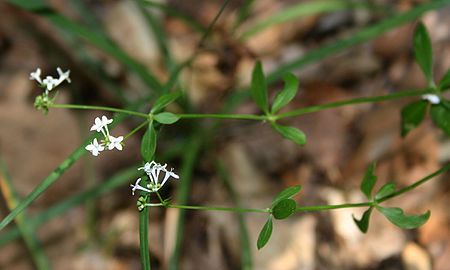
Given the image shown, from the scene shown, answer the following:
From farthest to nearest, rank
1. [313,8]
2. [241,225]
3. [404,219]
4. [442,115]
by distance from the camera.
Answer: [313,8] → [241,225] → [442,115] → [404,219]

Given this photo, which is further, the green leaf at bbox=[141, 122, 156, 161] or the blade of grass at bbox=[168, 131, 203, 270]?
the blade of grass at bbox=[168, 131, 203, 270]

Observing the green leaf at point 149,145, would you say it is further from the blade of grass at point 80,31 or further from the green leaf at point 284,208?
the blade of grass at point 80,31

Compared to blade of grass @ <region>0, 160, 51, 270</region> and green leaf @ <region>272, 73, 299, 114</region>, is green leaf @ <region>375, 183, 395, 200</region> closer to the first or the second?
green leaf @ <region>272, 73, 299, 114</region>

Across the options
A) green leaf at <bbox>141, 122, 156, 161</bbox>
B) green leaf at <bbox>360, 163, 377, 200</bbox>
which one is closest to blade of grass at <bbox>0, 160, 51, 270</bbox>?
green leaf at <bbox>141, 122, 156, 161</bbox>

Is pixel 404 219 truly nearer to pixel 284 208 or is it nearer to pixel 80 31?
pixel 284 208

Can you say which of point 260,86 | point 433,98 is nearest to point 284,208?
point 260,86

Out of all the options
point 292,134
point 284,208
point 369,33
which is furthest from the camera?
point 369,33
